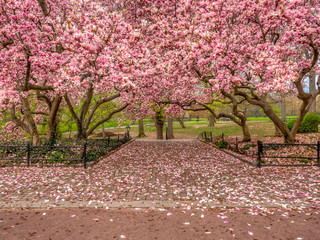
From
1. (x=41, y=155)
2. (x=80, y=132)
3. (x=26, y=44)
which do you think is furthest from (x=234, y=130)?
(x=26, y=44)

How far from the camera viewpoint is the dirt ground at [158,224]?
15.9 feet

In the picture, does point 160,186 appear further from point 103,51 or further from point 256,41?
point 256,41

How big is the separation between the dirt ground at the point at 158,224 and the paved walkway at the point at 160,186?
0.50 m

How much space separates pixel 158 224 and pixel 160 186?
2.93 m

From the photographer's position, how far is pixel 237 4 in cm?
1284

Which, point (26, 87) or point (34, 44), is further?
point (26, 87)

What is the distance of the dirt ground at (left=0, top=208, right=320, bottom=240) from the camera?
4.84 m

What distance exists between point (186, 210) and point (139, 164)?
6.68 meters

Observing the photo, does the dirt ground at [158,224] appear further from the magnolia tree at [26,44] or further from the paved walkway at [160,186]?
the magnolia tree at [26,44]

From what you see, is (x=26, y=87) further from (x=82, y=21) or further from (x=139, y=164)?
(x=139, y=164)

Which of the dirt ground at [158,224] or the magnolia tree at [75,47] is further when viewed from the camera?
the magnolia tree at [75,47]

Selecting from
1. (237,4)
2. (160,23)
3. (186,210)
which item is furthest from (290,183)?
(160,23)

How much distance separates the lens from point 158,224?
210 inches

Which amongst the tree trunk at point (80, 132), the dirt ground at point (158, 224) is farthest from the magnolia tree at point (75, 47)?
the tree trunk at point (80, 132)
